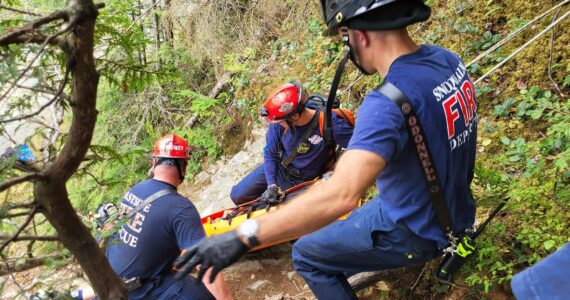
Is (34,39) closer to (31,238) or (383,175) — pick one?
(31,238)

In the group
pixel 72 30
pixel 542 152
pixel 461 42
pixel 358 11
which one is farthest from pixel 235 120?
pixel 72 30

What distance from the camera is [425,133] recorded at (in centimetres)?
215

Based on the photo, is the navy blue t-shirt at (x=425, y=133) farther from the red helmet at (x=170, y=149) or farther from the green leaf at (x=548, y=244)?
the red helmet at (x=170, y=149)

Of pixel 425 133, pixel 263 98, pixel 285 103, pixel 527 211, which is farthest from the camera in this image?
pixel 263 98

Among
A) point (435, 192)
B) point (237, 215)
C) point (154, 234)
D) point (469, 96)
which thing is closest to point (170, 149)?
point (154, 234)

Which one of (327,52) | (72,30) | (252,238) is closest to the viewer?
(72,30)

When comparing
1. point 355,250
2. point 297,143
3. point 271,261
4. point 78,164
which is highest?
point 78,164

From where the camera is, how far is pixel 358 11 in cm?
226

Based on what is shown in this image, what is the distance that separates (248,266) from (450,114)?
3.85 m

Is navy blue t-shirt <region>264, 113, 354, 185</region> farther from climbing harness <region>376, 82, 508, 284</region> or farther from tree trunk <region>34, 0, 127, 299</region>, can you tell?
tree trunk <region>34, 0, 127, 299</region>

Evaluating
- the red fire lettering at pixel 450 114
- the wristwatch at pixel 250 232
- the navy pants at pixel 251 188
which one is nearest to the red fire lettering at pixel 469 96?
the red fire lettering at pixel 450 114

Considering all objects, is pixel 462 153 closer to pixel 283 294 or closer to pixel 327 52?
pixel 283 294

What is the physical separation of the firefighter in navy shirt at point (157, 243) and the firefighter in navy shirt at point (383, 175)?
1.09 meters

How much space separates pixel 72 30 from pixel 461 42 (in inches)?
213
